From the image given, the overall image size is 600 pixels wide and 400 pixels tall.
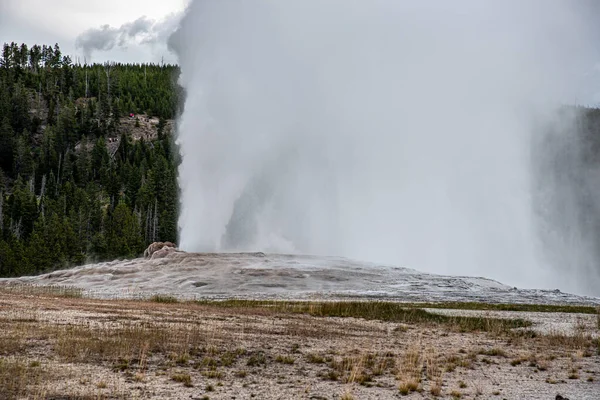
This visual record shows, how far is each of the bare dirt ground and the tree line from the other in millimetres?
58531

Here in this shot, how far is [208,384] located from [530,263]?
6849 centimetres

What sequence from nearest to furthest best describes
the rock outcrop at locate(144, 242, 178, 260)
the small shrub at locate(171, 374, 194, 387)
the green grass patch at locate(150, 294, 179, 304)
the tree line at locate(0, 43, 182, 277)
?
the small shrub at locate(171, 374, 194, 387), the green grass patch at locate(150, 294, 179, 304), the rock outcrop at locate(144, 242, 178, 260), the tree line at locate(0, 43, 182, 277)

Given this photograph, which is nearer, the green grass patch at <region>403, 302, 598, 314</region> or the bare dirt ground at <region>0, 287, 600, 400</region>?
the bare dirt ground at <region>0, 287, 600, 400</region>

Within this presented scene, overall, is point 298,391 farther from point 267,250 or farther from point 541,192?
point 541,192

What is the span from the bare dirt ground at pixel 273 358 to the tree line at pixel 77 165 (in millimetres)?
58531

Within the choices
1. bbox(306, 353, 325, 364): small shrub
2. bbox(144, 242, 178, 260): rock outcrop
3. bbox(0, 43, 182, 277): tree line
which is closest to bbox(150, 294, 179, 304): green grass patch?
bbox(306, 353, 325, 364): small shrub

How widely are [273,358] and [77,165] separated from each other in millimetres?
117906

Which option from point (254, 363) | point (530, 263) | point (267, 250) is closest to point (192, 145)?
point (267, 250)

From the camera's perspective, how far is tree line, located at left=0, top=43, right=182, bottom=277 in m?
85.8

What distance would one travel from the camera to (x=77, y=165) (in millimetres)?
125938

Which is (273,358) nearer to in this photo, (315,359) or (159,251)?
(315,359)

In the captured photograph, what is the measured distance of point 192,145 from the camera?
7088cm

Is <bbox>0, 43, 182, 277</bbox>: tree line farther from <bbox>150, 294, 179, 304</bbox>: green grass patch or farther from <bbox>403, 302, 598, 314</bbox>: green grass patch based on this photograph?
<bbox>403, 302, 598, 314</bbox>: green grass patch

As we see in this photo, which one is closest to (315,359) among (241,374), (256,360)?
(256,360)
